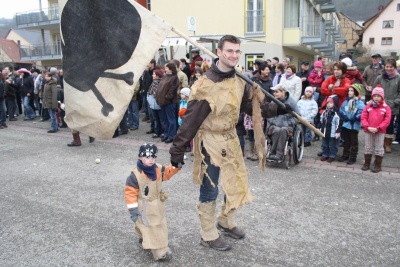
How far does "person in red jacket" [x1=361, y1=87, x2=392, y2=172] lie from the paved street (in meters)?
0.29

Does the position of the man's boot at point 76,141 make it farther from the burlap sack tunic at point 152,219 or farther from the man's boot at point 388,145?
the man's boot at point 388,145

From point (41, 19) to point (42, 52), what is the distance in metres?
3.34

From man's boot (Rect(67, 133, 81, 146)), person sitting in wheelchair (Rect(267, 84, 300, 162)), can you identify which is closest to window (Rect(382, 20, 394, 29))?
person sitting in wheelchair (Rect(267, 84, 300, 162))

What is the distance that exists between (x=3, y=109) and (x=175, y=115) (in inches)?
265

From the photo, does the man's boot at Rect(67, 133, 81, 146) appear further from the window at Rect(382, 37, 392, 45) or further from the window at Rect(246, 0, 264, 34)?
the window at Rect(382, 37, 392, 45)

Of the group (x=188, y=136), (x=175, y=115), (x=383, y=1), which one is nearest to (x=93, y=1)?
(x=188, y=136)

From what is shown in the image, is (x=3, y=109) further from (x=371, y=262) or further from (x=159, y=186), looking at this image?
(x=371, y=262)

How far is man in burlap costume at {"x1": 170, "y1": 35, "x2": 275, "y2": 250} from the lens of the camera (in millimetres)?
3311

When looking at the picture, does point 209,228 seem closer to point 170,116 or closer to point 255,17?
point 170,116

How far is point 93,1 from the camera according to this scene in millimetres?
3268

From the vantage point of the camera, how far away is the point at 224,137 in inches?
137

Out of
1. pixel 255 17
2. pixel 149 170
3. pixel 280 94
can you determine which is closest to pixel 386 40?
pixel 255 17

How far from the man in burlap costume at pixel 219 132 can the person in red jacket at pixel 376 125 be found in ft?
11.3

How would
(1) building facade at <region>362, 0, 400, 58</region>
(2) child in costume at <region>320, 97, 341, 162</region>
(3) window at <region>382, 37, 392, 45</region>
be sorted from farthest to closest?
(3) window at <region>382, 37, 392, 45</region>
(1) building facade at <region>362, 0, 400, 58</region>
(2) child in costume at <region>320, 97, 341, 162</region>
